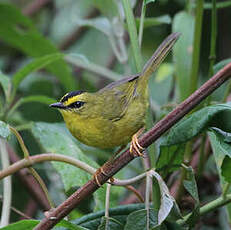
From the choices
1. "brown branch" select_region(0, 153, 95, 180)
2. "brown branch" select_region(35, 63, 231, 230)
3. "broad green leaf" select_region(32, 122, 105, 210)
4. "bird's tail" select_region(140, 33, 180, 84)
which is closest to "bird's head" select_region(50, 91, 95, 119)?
"broad green leaf" select_region(32, 122, 105, 210)

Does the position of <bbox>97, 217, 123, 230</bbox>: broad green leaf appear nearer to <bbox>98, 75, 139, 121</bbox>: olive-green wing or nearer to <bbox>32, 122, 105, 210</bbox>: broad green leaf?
<bbox>32, 122, 105, 210</bbox>: broad green leaf

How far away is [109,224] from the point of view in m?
1.70

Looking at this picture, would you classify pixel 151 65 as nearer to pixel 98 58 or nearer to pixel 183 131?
pixel 183 131

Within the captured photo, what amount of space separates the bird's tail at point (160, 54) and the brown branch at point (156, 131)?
2.66 feet

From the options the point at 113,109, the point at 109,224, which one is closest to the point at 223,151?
the point at 109,224

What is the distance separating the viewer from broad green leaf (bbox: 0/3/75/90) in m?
3.00

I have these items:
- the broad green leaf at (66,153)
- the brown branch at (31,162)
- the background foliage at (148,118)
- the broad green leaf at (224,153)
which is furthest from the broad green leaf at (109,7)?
the brown branch at (31,162)

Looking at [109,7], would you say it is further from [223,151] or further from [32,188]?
[223,151]

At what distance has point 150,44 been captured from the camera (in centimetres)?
367

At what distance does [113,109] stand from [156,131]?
1.07 metres

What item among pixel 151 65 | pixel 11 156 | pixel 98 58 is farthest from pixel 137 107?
pixel 98 58

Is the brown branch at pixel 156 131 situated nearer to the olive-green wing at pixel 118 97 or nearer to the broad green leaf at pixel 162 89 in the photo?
the olive-green wing at pixel 118 97

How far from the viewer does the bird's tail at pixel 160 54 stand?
7.33 ft

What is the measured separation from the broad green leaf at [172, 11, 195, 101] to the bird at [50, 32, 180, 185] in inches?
9.2
